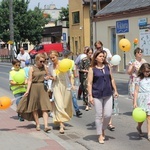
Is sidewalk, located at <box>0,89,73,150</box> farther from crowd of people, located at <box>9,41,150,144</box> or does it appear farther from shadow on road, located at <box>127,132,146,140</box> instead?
shadow on road, located at <box>127,132,146,140</box>

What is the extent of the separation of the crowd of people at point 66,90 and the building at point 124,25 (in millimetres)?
14064

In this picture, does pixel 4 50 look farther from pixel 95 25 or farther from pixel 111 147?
pixel 111 147

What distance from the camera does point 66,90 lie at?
9391 mm

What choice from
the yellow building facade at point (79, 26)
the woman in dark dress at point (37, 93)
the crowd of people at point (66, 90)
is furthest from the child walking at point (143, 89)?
the yellow building facade at point (79, 26)

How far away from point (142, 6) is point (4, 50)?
52.0 meters

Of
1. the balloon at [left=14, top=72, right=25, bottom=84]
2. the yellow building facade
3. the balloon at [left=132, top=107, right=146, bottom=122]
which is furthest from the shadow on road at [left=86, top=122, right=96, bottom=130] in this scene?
the yellow building facade

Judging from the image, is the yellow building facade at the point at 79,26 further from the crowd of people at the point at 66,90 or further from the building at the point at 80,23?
the crowd of people at the point at 66,90

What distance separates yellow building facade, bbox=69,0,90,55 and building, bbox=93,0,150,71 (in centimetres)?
1524

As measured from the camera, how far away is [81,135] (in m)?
9.08

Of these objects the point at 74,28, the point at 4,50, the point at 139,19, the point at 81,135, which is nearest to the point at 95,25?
the point at 139,19

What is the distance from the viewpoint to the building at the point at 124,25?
25875 millimetres

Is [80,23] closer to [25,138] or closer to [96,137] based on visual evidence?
[96,137]

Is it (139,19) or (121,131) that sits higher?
A: (139,19)

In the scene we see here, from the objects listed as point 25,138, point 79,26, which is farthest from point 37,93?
point 79,26
